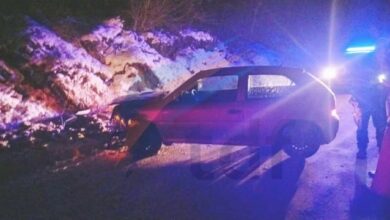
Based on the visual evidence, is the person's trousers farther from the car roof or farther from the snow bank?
the snow bank

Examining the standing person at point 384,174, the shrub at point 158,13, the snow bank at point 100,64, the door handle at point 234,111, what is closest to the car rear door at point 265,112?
the door handle at point 234,111

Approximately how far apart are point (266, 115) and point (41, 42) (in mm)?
6337

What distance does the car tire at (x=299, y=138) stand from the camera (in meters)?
6.38

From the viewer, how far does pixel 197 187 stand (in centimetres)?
545

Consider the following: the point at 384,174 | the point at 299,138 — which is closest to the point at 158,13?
the point at 299,138

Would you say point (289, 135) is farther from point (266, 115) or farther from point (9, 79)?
point (9, 79)

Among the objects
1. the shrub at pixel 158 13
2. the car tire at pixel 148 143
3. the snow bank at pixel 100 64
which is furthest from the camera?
the shrub at pixel 158 13

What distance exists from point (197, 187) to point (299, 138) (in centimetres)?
197

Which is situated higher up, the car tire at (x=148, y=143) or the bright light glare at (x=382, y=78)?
the bright light glare at (x=382, y=78)

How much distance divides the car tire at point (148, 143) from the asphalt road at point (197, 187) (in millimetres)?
189

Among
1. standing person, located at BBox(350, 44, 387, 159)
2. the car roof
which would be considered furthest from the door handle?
standing person, located at BBox(350, 44, 387, 159)

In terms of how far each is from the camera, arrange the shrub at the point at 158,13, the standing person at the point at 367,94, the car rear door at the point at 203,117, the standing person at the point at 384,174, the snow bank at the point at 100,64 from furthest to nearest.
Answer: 1. the shrub at the point at 158,13
2. the snow bank at the point at 100,64
3. the car rear door at the point at 203,117
4. the standing person at the point at 367,94
5. the standing person at the point at 384,174

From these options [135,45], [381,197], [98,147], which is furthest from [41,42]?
[381,197]

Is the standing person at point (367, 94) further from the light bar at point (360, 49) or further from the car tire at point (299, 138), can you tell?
the car tire at point (299, 138)
